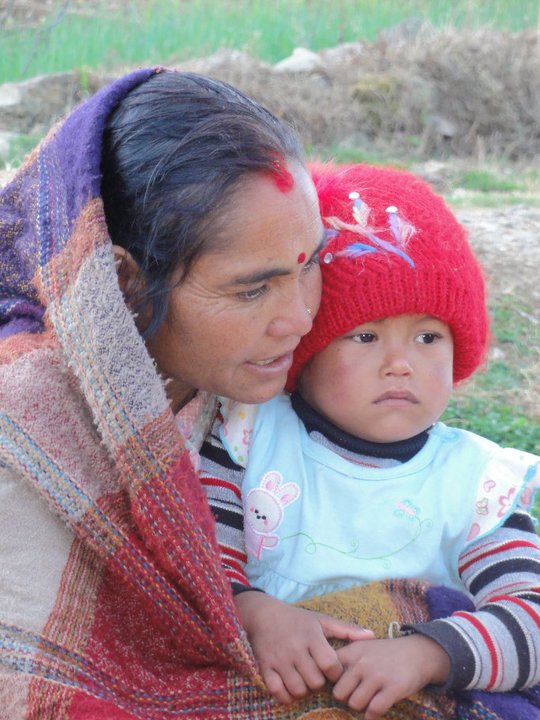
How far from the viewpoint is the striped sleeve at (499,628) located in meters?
1.90

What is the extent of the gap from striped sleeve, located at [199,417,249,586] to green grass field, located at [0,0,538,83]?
759 cm

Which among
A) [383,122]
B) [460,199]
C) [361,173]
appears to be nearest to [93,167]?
[361,173]

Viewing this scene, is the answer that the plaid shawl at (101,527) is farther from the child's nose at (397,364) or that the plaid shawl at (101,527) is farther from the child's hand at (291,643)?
the child's nose at (397,364)

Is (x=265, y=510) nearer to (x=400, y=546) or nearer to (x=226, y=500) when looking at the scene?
(x=226, y=500)

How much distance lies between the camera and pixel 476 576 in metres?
2.15

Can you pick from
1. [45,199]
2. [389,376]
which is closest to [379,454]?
[389,376]

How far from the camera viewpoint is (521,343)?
4766mm

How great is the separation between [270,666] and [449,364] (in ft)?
2.74

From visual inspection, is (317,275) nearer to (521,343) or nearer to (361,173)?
(361,173)

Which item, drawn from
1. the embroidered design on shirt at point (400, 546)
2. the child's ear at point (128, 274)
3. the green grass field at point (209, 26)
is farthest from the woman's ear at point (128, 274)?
A: the green grass field at point (209, 26)

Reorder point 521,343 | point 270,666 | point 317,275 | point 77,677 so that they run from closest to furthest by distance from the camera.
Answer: point 77,677
point 270,666
point 317,275
point 521,343

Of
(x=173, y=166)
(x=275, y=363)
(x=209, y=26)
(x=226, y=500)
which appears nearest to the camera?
(x=173, y=166)

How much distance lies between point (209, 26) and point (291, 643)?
10.5 meters

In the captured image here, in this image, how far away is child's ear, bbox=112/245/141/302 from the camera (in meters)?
2.01
